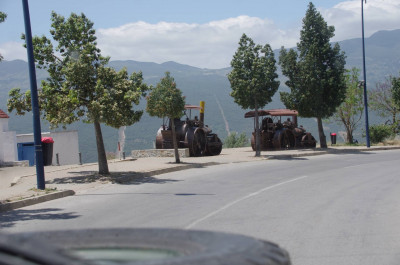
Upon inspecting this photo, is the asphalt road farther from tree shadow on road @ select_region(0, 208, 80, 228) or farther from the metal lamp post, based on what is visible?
the metal lamp post

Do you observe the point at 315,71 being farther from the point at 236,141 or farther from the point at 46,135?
the point at 46,135

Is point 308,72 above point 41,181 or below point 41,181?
above

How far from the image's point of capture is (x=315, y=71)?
111 feet

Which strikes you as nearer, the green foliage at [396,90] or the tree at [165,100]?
the tree at [165,100]

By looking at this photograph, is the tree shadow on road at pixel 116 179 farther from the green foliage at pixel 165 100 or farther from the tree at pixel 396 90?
the tree at pixel 396 90

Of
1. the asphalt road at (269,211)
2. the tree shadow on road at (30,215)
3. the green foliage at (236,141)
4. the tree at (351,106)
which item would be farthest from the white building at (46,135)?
the tree at (351,106)

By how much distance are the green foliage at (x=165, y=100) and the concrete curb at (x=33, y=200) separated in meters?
9.53

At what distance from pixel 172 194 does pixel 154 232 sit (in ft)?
36.7

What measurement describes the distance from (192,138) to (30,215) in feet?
61.9

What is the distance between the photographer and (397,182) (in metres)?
16.2

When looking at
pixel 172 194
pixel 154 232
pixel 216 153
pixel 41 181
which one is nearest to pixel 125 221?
pixel 172 194

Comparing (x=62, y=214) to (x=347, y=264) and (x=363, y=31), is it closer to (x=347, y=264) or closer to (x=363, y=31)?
(x=347, y=264)

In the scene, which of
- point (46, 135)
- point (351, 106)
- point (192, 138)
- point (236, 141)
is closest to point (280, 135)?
point (192, 138)

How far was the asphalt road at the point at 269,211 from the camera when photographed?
25.0 ft
